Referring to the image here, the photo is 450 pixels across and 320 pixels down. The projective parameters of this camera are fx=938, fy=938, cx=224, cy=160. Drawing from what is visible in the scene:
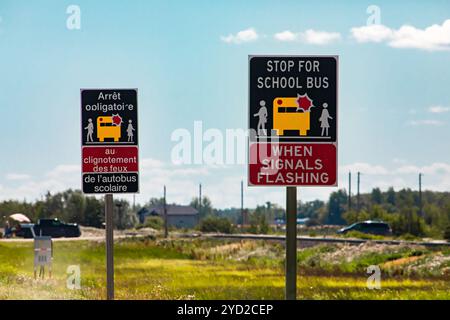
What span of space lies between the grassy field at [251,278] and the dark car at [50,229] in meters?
35.7

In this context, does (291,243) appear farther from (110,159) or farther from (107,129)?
(110,159)

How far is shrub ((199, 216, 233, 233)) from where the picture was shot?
325 feet

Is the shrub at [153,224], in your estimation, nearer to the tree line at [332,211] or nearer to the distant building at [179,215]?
the tree line at [332,211]

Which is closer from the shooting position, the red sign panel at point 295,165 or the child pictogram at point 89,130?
the red sign panel at point 295,165

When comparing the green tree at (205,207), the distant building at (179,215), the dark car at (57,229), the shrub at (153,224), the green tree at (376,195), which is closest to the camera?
the dark car at (57,229)

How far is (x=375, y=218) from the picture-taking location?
→ 306 ft

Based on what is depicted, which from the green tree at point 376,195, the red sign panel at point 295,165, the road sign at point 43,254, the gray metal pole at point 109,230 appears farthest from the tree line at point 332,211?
the red sign panel at point 295,165

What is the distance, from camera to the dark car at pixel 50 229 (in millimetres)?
87125

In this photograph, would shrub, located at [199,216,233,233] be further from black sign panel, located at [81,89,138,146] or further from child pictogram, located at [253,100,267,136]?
child pictogram, located at [253,100,267,136]

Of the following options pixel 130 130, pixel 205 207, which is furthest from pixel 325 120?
pixel 205 207

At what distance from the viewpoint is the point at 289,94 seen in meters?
9.89

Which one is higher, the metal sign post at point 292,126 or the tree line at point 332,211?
the metal sign post at point 292,126

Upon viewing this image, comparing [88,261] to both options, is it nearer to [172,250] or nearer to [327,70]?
[172,250]
